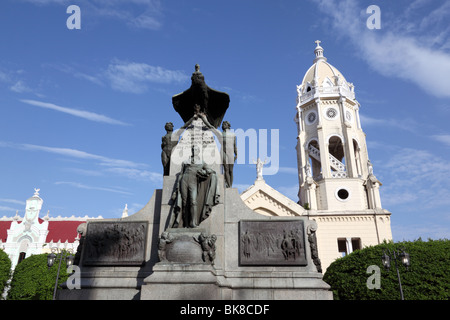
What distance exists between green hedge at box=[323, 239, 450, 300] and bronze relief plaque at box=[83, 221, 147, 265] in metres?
20.3

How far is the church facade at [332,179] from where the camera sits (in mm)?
43891

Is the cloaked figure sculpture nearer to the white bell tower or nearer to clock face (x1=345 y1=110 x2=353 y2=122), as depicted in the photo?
the white bell tower

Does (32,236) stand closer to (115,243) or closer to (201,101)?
(115,243)

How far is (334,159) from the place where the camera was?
4953cm

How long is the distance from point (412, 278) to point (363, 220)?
21506 mm

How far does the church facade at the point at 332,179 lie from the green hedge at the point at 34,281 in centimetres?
2493

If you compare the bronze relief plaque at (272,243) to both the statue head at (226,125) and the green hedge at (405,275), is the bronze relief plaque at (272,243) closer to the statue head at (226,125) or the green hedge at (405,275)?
the statue head at (226,125)

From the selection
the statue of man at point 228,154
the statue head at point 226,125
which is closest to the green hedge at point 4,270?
the statue of man at point 228,154

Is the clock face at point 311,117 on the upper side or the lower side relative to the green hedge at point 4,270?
upper

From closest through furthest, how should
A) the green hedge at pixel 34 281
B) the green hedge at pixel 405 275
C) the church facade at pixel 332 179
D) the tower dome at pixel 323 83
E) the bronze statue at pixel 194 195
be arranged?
1. the bronze statue at pixel 194 195
2. the green hedge at pixel 405 275
3. the green hedge at pixel 34 281
4. the church facade at pixel 332 179
5. the tower dome at pixel 323 83

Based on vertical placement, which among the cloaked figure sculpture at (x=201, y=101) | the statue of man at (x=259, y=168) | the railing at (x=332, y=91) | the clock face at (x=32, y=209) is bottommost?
the cloaked figure sculpture at (x=201, y=101)

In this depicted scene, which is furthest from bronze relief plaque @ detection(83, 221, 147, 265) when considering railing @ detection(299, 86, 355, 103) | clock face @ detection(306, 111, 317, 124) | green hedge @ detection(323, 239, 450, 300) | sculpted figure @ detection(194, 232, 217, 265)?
railing @ detection(299, 86, 355, 103)
